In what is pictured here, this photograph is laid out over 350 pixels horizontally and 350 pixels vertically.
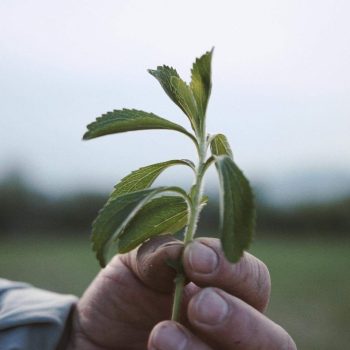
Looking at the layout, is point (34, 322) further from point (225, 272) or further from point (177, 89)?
point (177, 89)

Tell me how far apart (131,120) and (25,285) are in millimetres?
1013

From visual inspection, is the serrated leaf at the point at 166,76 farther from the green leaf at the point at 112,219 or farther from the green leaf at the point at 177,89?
the green leaf at the point at 112,219

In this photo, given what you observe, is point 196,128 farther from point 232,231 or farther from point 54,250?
point 54,250

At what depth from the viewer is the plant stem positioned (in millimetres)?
818

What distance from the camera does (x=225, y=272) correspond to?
102 cm

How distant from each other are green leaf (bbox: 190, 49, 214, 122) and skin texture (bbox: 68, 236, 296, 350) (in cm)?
17

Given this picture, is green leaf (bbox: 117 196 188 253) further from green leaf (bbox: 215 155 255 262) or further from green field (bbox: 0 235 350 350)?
green field (bbox: 0 235 350 350)

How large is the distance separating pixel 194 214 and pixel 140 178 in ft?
0.34

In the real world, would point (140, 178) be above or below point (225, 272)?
above

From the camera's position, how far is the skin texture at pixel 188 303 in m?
0.93

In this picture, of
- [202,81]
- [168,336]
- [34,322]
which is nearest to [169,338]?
[168,336]

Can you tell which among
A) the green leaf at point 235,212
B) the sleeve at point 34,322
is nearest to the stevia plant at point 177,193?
the green leaf at point 235,212

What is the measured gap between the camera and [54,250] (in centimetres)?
1322

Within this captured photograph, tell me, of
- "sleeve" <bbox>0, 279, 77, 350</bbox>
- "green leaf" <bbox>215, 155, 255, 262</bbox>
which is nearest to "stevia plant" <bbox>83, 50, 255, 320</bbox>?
"green leaf" <bbox>215, 155, 255, 262</bbox>
